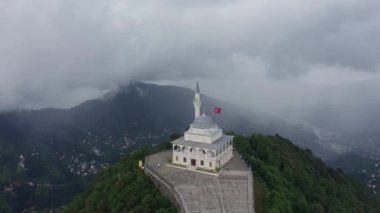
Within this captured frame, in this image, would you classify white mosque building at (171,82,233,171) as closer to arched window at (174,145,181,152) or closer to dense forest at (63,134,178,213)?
arched window at (174,145,181,152)

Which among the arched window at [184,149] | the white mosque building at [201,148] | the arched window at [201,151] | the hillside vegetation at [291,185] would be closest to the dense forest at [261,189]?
the hillside vegetation at [291,185]

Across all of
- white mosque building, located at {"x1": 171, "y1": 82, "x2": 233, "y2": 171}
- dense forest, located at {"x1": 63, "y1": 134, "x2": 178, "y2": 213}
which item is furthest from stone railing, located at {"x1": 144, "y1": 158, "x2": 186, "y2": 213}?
white mosque building, located at {"x1": 171, "y1": 82, "x2": 233, "y2": 171}

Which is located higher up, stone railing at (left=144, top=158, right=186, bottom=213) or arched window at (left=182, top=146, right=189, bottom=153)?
arched window at (left=182, top=146, right=189, bottom=153)

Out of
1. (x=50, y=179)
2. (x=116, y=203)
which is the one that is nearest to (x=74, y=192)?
(x=50, y=179)

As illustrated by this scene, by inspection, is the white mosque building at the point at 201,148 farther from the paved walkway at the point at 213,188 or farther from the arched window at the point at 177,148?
the paved walkway at the point at 213,188

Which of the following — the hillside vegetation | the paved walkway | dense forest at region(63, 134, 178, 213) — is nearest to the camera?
the paved walkway

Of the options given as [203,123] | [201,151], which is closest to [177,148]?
[201,151]
